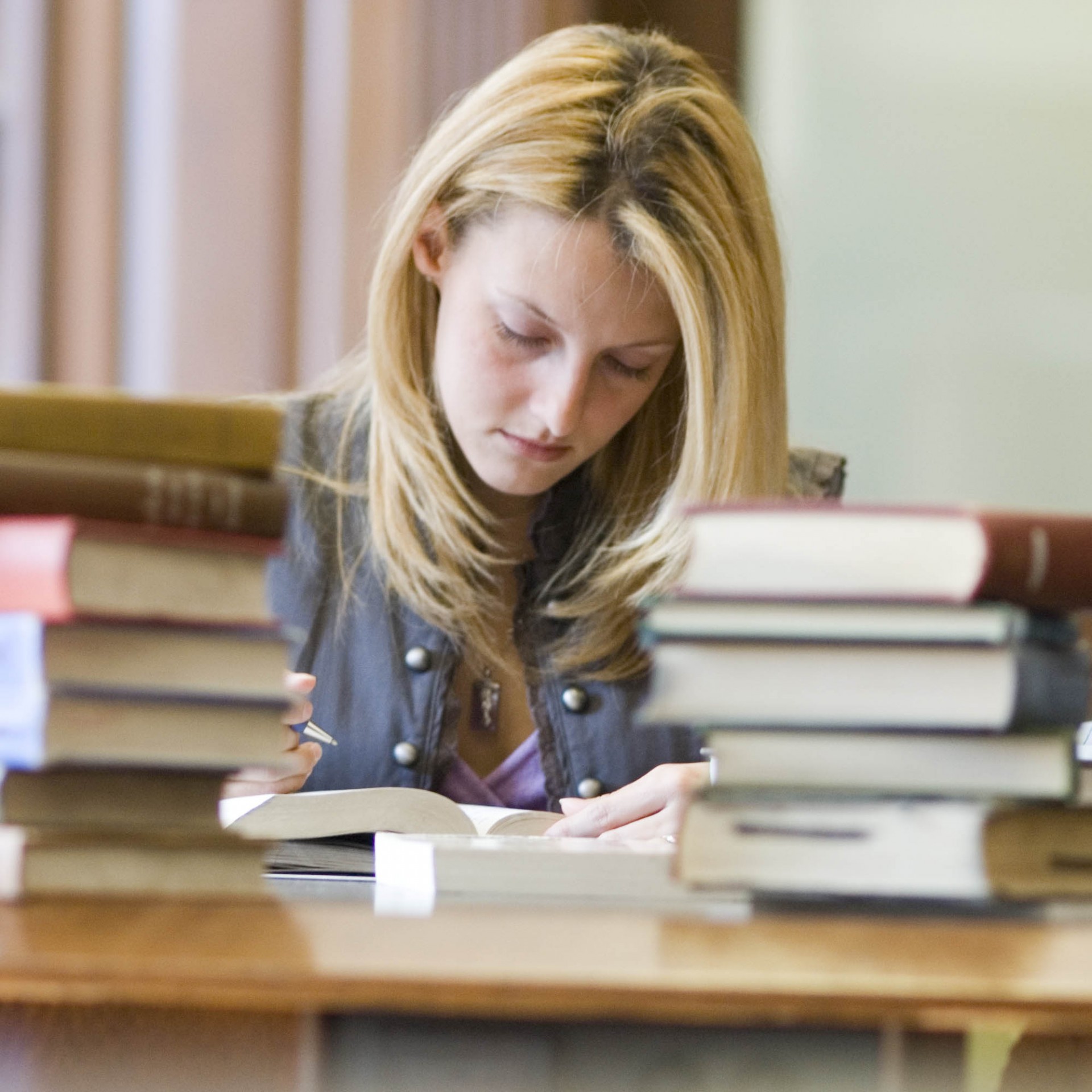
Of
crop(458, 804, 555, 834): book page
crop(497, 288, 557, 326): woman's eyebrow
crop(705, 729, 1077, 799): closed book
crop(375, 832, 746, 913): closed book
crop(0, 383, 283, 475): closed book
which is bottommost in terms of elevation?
crop(458, 804, 555, 834): book page

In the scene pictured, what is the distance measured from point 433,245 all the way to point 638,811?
2.18ft

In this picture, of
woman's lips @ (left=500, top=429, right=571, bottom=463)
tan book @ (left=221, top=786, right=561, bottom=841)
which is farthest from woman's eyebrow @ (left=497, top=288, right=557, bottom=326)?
tan book @ (left=221, top=786, right=561, bottom=841)

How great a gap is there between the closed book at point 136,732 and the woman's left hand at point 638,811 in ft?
1.09

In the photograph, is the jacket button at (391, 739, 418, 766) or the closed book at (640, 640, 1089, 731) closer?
the closed book at (640, 640, 1089, 731)

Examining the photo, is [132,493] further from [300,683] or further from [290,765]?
[300,683]

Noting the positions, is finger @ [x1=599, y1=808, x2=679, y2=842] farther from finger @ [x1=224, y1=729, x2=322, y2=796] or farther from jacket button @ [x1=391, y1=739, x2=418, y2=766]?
jacket button @ [x1=391, y1=739, x2=418, y2=766]

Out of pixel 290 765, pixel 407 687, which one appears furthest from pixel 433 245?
pixel 290 765

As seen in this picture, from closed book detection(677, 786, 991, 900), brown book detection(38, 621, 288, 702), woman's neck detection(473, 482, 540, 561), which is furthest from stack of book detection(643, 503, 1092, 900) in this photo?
woman's neck detection(473, 482, 540, 561)

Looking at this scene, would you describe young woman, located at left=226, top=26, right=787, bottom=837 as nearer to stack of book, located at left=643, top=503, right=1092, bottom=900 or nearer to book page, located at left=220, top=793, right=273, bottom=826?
book page, located at left=220, top=793, right=273, bottom=826

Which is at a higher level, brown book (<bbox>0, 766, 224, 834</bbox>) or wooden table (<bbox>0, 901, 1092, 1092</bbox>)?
brown book (<bbox>0, 766, 224, 834</bbox>)

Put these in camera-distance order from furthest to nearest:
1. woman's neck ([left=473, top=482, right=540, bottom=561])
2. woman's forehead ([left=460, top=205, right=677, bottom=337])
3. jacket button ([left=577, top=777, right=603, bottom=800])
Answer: woman's neck ([left=473, top=482, right=540, bottom=561]), jacket button ([left=577, top=777, right=603, bottom=800]), woman's forehead ([left=460, top=205, right=677, bottom=337])

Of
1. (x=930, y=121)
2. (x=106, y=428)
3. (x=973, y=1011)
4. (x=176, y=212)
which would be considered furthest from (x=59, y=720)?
(x=930, y=121)

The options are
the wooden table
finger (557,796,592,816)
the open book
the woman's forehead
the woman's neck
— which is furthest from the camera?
the woman's neck

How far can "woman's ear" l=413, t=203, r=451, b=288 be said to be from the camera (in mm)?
1455
